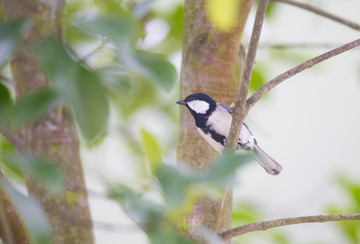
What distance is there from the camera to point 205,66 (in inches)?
31.6

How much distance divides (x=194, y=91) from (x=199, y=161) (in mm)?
112

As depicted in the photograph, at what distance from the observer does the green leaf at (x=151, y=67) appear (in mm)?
385

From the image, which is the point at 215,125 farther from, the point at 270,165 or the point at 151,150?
the point at 151,150

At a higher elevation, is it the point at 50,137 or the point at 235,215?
the point at 50,137

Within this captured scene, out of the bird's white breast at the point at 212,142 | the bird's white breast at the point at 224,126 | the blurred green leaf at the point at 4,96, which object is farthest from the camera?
the bird's white breast at the point at 224,126

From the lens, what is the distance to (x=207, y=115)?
944mm

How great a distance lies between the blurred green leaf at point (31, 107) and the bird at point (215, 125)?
1.13 feet

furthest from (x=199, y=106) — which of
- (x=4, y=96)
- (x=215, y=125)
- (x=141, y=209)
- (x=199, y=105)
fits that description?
(x=141, y=209)

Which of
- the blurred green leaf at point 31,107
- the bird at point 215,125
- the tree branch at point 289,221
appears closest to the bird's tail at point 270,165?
the bird at point 215,125

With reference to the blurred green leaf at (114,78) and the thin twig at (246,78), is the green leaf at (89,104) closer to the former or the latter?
the blurred green leaf at (114,78)

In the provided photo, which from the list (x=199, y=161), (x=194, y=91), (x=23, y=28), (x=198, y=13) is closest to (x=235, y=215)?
(x=199, y=161)

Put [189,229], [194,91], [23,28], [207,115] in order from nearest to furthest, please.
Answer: [23,28], [189,229], [194,91], [207,115]

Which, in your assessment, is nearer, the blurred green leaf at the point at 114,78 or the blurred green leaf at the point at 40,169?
the blurred green leaf at the point at 40,169

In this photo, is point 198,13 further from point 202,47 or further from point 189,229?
point 189,229
